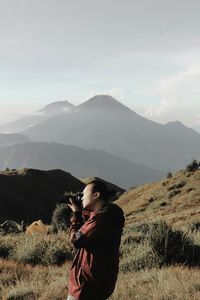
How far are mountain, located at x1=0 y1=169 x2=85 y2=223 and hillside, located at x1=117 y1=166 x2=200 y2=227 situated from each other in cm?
2142

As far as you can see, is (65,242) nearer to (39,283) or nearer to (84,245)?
(39,283)

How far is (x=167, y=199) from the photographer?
4078 centimetres

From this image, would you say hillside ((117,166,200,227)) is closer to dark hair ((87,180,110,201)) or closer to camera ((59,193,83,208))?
camera ((59,193,83,208))

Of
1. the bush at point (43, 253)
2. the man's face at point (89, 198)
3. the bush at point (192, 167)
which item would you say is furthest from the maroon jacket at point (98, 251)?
the bush at point (192, 167)

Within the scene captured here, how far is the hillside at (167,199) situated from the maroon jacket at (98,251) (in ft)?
91.5

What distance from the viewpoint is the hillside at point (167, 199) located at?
35.3m

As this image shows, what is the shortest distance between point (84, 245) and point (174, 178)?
44.2m

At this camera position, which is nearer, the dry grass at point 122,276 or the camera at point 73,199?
the camera at point 73,199

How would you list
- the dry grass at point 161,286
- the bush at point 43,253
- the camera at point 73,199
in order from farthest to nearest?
the bush at point 43,253 < the dry grass at point 161,286 < the camera at point 73,199

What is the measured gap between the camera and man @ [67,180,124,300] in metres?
5.07

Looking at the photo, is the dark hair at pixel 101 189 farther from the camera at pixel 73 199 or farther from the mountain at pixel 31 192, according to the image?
the mountain at pixel 31 192

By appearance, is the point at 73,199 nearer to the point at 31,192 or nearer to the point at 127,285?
the point at 127,285

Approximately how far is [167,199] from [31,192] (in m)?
44.8

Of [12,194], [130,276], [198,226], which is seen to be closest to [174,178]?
[198,226]
